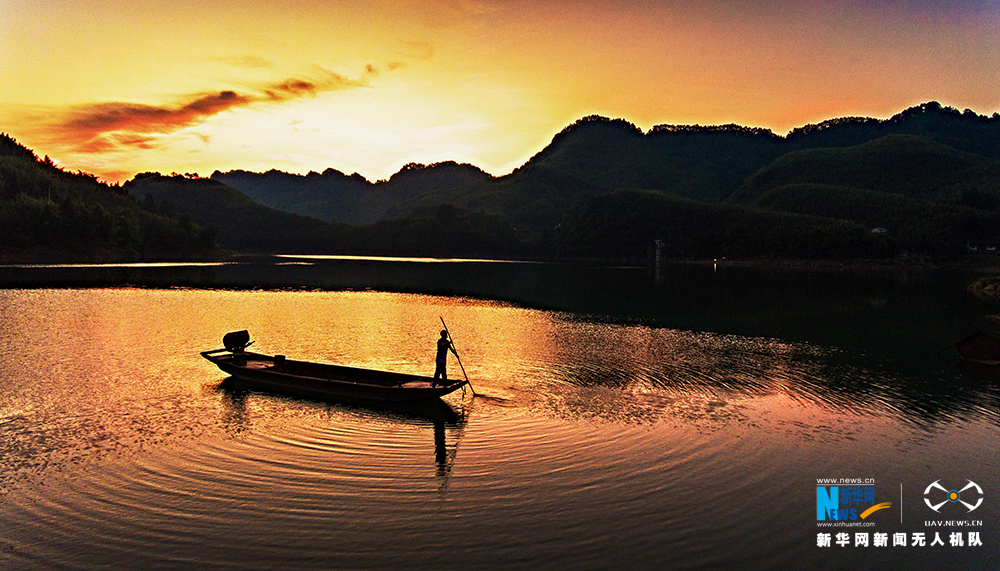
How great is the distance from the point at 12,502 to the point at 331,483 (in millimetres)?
8151

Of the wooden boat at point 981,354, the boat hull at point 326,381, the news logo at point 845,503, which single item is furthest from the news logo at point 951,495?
the wooden boat at point 981,354

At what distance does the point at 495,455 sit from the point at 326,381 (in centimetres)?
999

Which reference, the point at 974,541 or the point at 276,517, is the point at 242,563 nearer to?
the point at 276,517

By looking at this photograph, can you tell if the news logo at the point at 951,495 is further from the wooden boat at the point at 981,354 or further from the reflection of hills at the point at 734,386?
the wooden boat at the point at 981,354

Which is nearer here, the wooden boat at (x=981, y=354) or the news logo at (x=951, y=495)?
the news logo at (x=951, y=495)

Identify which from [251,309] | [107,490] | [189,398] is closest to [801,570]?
[107,490]

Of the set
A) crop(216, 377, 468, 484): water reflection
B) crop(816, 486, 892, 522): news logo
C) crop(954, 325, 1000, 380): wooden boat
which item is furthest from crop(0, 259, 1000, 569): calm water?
→ crop(954, 325, 1000, 380): wooden boat

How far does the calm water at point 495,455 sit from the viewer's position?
13438 millimetres

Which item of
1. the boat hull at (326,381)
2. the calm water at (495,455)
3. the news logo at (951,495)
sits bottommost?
the news logo at (951,495)

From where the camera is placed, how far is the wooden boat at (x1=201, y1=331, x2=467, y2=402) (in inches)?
973

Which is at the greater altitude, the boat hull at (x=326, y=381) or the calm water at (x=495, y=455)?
the boat hull at (x=326, y=381)

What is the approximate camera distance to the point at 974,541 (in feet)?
47.8

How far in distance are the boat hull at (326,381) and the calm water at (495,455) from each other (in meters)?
0.84

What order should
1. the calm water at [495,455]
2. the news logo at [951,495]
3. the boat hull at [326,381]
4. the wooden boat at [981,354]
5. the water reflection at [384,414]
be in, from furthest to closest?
the wooden boat at [981,354]
the boat hull at [326,381]
the water reflection at [384,414]
the news logo at [951,495]
the calm water at [495,455]
